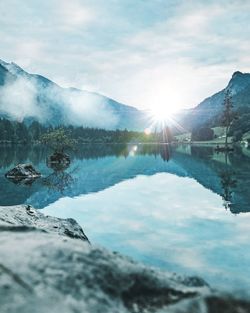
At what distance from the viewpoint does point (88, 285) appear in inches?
257

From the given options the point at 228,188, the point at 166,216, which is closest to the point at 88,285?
the point at 166,216

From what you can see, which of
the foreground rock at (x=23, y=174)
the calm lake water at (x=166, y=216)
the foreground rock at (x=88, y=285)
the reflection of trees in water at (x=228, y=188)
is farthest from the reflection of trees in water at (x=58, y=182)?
the foreground rock at (x=88, y=285)

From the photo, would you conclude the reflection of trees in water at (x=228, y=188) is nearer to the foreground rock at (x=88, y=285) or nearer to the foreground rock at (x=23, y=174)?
the foreground rock at (x=23, y=174)

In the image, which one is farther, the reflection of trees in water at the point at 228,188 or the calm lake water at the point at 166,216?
the reflection of trees in water at the point at 228,188

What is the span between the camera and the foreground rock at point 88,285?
20.0 feet

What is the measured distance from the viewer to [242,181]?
170 feet

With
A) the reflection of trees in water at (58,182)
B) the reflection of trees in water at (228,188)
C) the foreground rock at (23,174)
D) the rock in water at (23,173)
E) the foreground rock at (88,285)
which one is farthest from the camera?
the rock in water at (23,173)

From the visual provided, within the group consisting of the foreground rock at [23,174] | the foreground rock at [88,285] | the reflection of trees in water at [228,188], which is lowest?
the reflection of trees in water at [228,188]

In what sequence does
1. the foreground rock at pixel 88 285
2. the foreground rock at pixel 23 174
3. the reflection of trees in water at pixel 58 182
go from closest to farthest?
1. the foreground rock at pixel 88 285
2. the reflection of trees in water at pixel 58 182
3. the foreground rock at pixel 23 174

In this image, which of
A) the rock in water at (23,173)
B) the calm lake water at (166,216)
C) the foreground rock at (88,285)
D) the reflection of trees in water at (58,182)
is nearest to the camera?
the foreground rock at (88,285)

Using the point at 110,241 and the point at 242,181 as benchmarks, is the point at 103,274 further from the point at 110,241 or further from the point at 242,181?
the point at 242,181

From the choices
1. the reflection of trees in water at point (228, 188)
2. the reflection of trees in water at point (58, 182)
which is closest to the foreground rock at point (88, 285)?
the reflection of trees in water at point (228, 188)

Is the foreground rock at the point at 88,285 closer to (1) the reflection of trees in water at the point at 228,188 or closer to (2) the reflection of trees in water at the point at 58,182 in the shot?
(1) the reflection of trees in water at the point at 228,188

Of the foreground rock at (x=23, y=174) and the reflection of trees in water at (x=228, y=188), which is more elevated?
the foreground rock at (x=23, y=174)
